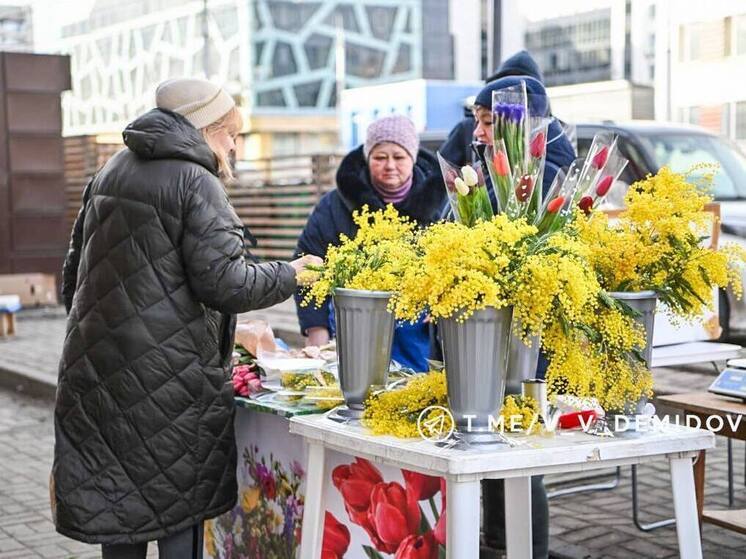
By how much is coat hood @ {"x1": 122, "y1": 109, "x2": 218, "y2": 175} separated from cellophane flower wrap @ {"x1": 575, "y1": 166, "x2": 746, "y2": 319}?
1.16 meters

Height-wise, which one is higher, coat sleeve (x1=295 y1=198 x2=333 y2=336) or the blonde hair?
the blonde hair

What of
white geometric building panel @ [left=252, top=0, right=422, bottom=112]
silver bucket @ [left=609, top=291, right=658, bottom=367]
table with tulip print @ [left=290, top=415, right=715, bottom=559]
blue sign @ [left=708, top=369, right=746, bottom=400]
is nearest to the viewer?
table with tulip print @ [left=290, top=415, right=715, bottom=559]

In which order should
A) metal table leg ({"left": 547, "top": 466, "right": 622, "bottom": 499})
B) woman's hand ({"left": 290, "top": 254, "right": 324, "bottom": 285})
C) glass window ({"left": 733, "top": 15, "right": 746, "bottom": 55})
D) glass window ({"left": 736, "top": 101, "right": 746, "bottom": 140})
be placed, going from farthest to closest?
glass window ({"left": 736, "top": 101, "right": 746, "bottom": 140}), glass window ({"left": 733, "top": 15, "right": 746, "bottom": 55}), metal table leg ({"left": 547, "top": 466, "right": 622, "bottom": 499}), woman's hand ({"left": 290, "top": 254, "right": 324, "bottom": 285})

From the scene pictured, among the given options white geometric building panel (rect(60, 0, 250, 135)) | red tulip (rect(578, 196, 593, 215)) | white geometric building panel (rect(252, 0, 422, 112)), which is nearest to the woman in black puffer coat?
red tulip (rect(578, 196, 593, 215))

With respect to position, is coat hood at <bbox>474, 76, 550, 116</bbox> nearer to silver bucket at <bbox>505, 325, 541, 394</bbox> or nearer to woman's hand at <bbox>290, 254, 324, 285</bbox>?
woman's hand at <bbox>290, 254, 324, 285</bbox>

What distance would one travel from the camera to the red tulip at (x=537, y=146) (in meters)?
3.13

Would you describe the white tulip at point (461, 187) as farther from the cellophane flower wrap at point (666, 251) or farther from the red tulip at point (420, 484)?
the red tulip at point (420, 484)

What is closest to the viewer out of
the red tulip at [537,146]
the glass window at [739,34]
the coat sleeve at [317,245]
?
the red tulip at [537,146]

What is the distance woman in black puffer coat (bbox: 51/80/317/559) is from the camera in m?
3.38

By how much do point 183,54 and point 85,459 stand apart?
92829mm

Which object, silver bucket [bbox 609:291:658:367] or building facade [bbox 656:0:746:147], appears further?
building facade [bbox 656:0:746:147]

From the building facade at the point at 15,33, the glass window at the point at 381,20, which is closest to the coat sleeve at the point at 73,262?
the building facade at the point at 15,33

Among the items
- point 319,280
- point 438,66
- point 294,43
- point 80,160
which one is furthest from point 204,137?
point 438,66

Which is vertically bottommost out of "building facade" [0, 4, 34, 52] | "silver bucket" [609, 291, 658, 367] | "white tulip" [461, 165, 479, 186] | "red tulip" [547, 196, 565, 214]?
"silver bucket" [609, 291, 658, 367]
